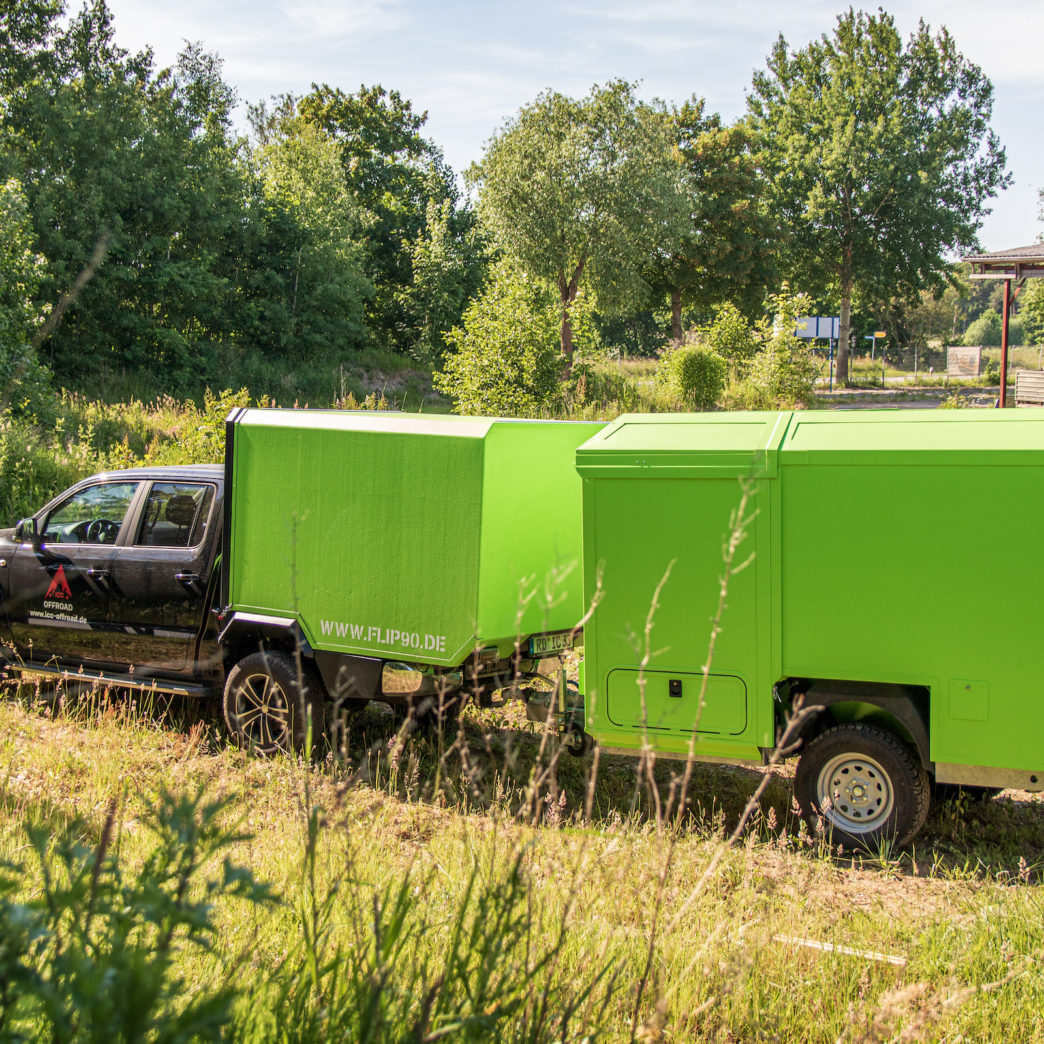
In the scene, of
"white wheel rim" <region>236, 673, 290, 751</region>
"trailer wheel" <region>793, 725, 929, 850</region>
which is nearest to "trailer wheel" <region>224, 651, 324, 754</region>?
"white wheel rim" <region>236, 673, 290, 751</region>

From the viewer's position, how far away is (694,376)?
2766 cm

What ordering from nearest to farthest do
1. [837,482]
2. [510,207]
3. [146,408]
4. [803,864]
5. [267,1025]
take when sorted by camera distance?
[267,1025]
[803,864]
[837,482]
[146,408]
[510,207]

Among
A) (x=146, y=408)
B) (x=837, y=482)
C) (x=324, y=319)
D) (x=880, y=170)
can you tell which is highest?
(x=880, y=170)

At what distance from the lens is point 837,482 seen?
17.3 feet

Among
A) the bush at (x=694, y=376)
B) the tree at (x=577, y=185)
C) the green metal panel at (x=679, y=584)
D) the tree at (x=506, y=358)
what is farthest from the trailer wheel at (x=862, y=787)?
the tree at (x=577, y=185)

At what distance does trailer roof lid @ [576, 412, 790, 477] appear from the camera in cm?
534

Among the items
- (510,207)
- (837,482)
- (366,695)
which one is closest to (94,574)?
(366,695)

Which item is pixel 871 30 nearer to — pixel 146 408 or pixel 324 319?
pixel 324 319

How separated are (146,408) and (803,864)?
2221cm

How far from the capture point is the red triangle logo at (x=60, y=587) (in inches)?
304

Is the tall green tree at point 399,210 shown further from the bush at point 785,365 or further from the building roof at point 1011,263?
the building roof at point 1011,263

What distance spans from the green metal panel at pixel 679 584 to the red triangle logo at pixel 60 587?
4525mm

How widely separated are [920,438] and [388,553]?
3.27 metres

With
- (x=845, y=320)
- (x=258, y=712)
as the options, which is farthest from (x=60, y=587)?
(x=845, y=320)
